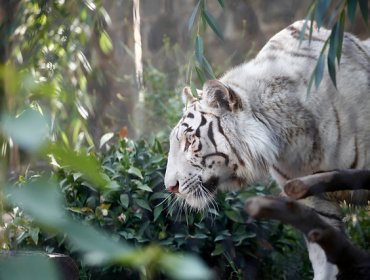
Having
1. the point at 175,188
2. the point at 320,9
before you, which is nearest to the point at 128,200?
the point at 175,188

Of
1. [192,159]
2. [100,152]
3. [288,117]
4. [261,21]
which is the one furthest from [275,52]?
[261,21]

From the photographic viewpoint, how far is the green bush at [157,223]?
3.04 m

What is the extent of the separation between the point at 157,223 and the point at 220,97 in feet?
→ 2.60

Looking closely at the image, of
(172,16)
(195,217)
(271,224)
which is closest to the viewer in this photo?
(195,217)

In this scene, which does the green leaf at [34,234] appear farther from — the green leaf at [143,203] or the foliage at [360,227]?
the foliage at [360,227]

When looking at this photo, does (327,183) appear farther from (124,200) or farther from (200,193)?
(124,200)

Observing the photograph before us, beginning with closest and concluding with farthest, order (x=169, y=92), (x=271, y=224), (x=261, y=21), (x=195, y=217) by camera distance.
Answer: (x=195, y=217) → (x=271, y=224) → (x=169, y=92) → (x=261, y=21)

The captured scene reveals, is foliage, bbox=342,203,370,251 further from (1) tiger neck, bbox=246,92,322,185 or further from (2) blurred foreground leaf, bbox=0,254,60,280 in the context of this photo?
(2) blurred foreground leaf, bbox=0,254,60,280

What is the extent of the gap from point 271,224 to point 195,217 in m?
0.47

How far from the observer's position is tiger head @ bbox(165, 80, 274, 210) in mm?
2646

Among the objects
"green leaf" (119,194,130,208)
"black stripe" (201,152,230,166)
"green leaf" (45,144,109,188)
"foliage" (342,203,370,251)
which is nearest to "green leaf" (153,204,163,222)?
"green leaf" (119,194,130,208)

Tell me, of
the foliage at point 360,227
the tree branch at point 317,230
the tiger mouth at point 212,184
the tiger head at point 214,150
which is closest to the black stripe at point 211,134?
the tiger head at point 214,150

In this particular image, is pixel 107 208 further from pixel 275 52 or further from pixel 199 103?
pixel 275 52

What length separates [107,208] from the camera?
308 centimetres
